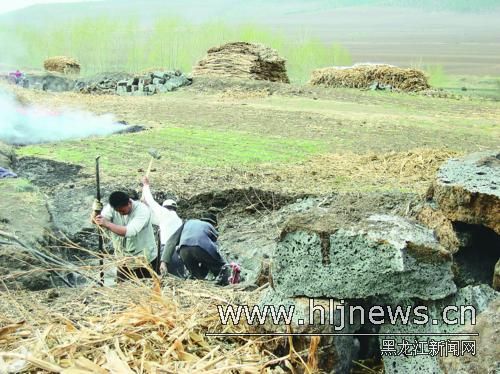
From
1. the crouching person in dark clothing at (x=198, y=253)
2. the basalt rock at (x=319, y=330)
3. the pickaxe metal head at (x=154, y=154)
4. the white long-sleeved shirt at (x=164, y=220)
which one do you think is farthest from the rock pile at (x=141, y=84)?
the basalt rock at (x=319, y=330)

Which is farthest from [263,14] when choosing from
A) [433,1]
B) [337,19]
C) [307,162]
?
[307,162]

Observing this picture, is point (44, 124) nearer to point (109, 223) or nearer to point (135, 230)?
point (109, 223)

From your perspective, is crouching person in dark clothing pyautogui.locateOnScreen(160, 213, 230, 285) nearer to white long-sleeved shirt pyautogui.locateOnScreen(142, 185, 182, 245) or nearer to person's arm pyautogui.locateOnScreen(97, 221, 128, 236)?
white long-sleeved shirt pyautogui.locateOnScreen(142, 185, 182, 245)

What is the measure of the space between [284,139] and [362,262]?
9744mm

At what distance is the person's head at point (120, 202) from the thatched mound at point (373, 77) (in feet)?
55.1

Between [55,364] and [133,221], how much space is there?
11.5 ft

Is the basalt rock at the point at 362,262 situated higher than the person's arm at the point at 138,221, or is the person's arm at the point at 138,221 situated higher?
the basalt rock at the point at 362,262

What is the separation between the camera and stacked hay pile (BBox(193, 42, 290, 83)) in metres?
24.8

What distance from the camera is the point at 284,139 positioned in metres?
13.5

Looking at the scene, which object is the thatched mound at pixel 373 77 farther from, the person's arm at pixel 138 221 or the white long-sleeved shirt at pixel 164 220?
the person's arm at pixel 138 221

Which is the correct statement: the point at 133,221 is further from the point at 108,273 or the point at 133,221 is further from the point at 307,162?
the point at 307,162

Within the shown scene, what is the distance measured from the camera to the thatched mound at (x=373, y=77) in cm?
2298

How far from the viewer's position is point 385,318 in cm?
400

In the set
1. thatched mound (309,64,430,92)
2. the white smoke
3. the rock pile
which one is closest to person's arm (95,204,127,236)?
the white smoke
